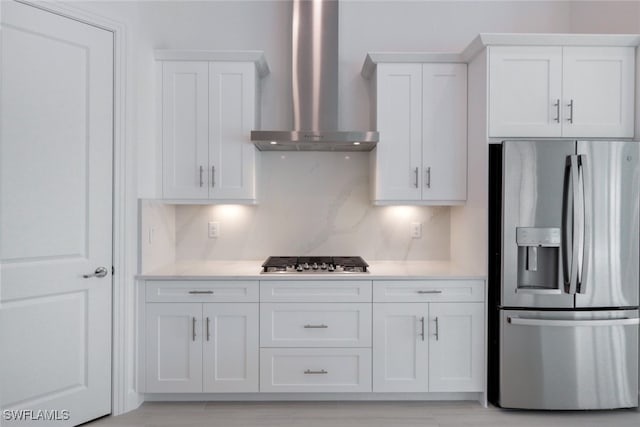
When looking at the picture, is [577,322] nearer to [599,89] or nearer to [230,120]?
[599,89]

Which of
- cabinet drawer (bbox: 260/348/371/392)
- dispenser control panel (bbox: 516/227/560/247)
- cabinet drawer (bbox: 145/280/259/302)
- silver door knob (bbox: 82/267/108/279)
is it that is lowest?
cabinet drawer (bbox: 260/348/371/392)

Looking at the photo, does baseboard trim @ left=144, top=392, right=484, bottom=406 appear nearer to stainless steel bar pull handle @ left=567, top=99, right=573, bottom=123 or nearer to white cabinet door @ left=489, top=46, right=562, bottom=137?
white cabinet door @ left=489, top=46, right=562, bottom=137

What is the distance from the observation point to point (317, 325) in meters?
2.74

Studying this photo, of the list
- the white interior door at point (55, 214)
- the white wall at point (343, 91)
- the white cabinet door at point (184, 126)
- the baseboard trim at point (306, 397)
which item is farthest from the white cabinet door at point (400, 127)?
the white interior door at point (55, 214)

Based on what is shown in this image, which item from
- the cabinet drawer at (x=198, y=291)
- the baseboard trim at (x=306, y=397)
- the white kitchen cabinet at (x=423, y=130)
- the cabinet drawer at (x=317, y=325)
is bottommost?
the baseboard trim at (x=306, y=397)

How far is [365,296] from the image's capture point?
2.75 meters

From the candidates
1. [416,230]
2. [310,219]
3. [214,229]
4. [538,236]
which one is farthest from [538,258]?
[214,229]

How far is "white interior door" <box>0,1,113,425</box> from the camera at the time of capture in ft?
7.30

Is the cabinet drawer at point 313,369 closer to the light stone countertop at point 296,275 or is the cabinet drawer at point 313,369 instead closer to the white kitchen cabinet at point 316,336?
the white kitchen cabinet at point 316,336

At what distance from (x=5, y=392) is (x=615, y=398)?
348 cm

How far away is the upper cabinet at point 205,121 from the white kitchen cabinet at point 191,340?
0.70 meters

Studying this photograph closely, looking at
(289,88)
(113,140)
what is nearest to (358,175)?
(289,88)

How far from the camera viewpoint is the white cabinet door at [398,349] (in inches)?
108

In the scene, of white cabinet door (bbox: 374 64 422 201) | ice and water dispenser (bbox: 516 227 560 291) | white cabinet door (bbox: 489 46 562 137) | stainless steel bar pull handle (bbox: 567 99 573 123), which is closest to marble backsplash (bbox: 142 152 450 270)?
white cabinet door (bbox: 374 64 422 201)
